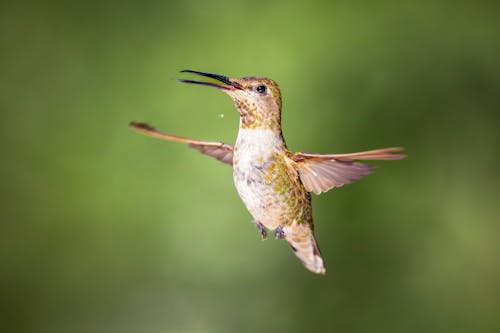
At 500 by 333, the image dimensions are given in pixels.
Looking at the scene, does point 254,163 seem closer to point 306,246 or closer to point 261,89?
point 261,89

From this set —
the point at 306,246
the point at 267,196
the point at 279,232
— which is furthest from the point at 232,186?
the point at 267,196

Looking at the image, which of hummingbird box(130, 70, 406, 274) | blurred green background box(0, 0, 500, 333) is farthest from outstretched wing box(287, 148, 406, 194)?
blurred green background box(0, 0, 500, 333)

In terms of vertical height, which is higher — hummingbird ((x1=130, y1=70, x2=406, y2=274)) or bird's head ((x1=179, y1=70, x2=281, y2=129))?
bird's head ((x1=179, y1=70, x2=281, y2=129))

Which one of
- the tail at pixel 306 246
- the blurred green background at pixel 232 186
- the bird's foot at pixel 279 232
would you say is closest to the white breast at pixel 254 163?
the bird's foot at pixel 279 232

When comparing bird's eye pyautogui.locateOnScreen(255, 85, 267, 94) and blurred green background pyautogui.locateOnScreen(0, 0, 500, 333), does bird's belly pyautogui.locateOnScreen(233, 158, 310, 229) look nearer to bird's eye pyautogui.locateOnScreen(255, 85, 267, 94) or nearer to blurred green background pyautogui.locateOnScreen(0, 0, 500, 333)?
bird's eye pyautogui.locateOnScreen(255, 85, 267, 94)

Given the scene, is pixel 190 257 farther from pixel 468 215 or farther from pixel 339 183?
pixel 339 183

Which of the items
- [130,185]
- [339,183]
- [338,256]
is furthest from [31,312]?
[339,183]
